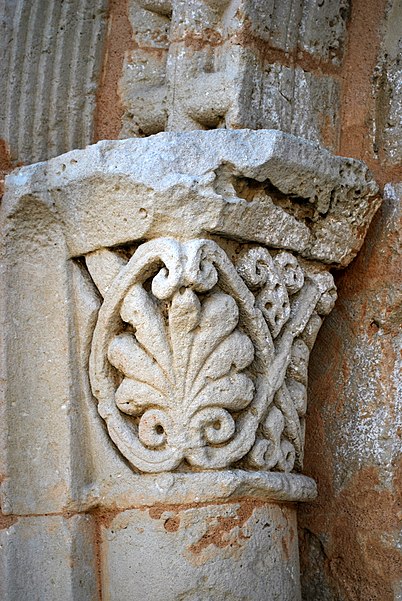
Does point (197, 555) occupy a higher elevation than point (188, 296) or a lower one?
lower

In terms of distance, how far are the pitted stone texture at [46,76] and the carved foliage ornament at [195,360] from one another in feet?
1.56

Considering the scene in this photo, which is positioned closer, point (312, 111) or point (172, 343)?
point (172, 343)

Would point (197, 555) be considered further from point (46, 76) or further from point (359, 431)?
point (46, 76)

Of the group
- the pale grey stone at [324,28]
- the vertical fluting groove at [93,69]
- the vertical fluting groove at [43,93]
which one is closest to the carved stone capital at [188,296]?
the vertical fluting groove at [43,93]

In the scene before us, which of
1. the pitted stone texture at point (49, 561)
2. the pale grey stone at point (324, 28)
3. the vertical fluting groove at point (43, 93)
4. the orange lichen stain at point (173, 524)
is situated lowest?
the pitted stone texture at point (49, 561)

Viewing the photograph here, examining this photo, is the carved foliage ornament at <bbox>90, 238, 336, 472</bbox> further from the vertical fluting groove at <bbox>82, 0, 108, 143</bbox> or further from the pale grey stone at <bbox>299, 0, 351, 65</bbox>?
the pale grey stone at <bbox>299, 0, 351, 65</bbox>

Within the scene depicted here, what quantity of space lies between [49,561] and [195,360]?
0.57 meters

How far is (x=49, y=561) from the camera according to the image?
2.49 metres

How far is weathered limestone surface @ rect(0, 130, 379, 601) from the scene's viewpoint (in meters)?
2.38

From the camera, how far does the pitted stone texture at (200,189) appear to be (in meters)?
2.40

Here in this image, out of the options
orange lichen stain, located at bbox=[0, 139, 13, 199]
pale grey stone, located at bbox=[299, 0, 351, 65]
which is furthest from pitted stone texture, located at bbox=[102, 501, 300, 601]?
pale grey stone, located at bbox=[299, 0, 351, 65]

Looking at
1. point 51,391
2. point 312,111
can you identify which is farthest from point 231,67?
point 51,391

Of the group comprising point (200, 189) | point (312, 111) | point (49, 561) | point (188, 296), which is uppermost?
point (312, 111)

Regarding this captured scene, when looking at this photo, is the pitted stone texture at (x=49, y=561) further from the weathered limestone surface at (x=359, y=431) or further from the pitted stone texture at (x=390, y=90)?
the pitted stone texture at (x=390, y=90)
